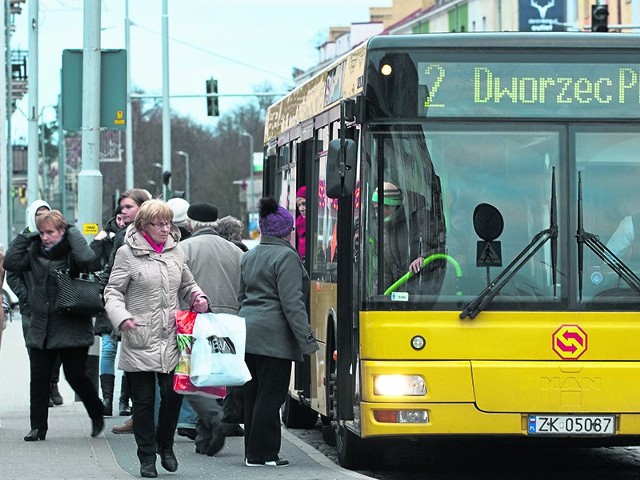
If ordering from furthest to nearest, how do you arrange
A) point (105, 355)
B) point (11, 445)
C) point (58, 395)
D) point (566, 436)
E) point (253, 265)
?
point (58, 395) → point (105, 355) → point (11, 445) → point (253, 265) → point (566, 436)

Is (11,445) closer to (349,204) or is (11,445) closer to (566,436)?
(349,204)

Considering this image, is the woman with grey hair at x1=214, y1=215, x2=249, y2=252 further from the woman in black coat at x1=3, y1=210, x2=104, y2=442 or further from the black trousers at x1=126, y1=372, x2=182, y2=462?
the black trousers at x1=126, y1=372, x2=182, y2=462

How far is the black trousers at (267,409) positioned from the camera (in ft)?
36.5

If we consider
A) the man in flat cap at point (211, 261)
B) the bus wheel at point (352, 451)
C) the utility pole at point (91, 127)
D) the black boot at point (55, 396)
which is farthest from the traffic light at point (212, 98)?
the bus wheel at point (352, 451)

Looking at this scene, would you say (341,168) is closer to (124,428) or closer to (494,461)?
(494,461)

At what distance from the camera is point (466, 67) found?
998cm

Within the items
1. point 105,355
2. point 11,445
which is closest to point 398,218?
point 11,445

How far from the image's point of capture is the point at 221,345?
10523mm

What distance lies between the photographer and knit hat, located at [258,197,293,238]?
11.2 meters

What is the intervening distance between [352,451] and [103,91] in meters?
5.99

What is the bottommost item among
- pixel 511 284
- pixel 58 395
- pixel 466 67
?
pixel 58 395

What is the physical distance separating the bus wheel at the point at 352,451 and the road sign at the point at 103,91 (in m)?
5.62

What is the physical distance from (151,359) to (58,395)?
19.4 feet

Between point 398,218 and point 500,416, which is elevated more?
point 398,218
